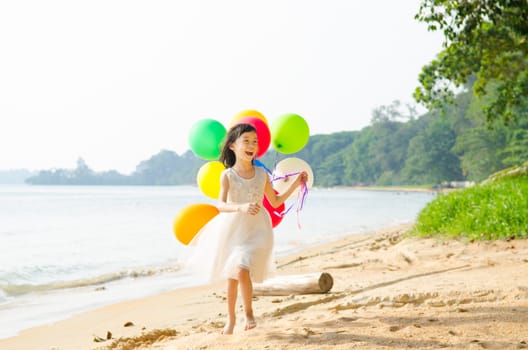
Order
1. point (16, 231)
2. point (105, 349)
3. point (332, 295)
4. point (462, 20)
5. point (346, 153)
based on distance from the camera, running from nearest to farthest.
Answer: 1. point (105, 349)
2. point (332, 295)
3. point (462, 20)
4. point (16, 231)
5. point (346, 153)

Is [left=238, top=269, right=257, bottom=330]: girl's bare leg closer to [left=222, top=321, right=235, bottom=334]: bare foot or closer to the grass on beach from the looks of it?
[left=222, top=321, right=235, bottom=334]: bare foot

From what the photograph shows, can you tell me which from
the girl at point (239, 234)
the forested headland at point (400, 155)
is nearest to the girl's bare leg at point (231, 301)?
the girl at point (239, 234)

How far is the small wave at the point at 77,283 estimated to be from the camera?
9914 millimetres

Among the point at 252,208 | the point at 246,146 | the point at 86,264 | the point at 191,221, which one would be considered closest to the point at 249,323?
the point at 252,208

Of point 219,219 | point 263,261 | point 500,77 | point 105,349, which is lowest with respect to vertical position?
point 105,349

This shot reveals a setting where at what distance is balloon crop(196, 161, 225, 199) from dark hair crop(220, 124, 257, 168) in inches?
25.5

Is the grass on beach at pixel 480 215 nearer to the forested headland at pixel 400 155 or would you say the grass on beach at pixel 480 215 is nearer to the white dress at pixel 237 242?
the white dress at pixel 237 242

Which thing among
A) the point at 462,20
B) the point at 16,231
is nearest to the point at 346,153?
the point at 16,231

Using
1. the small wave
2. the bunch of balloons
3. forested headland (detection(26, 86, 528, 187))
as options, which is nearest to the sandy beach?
the bunch of balloons

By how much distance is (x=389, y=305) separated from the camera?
5098mm

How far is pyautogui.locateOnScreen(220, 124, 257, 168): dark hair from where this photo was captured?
4.71 m

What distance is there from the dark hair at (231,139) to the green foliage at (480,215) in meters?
5.53

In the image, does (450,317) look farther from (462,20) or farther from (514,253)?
(462,20)

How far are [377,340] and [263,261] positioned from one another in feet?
3.49
